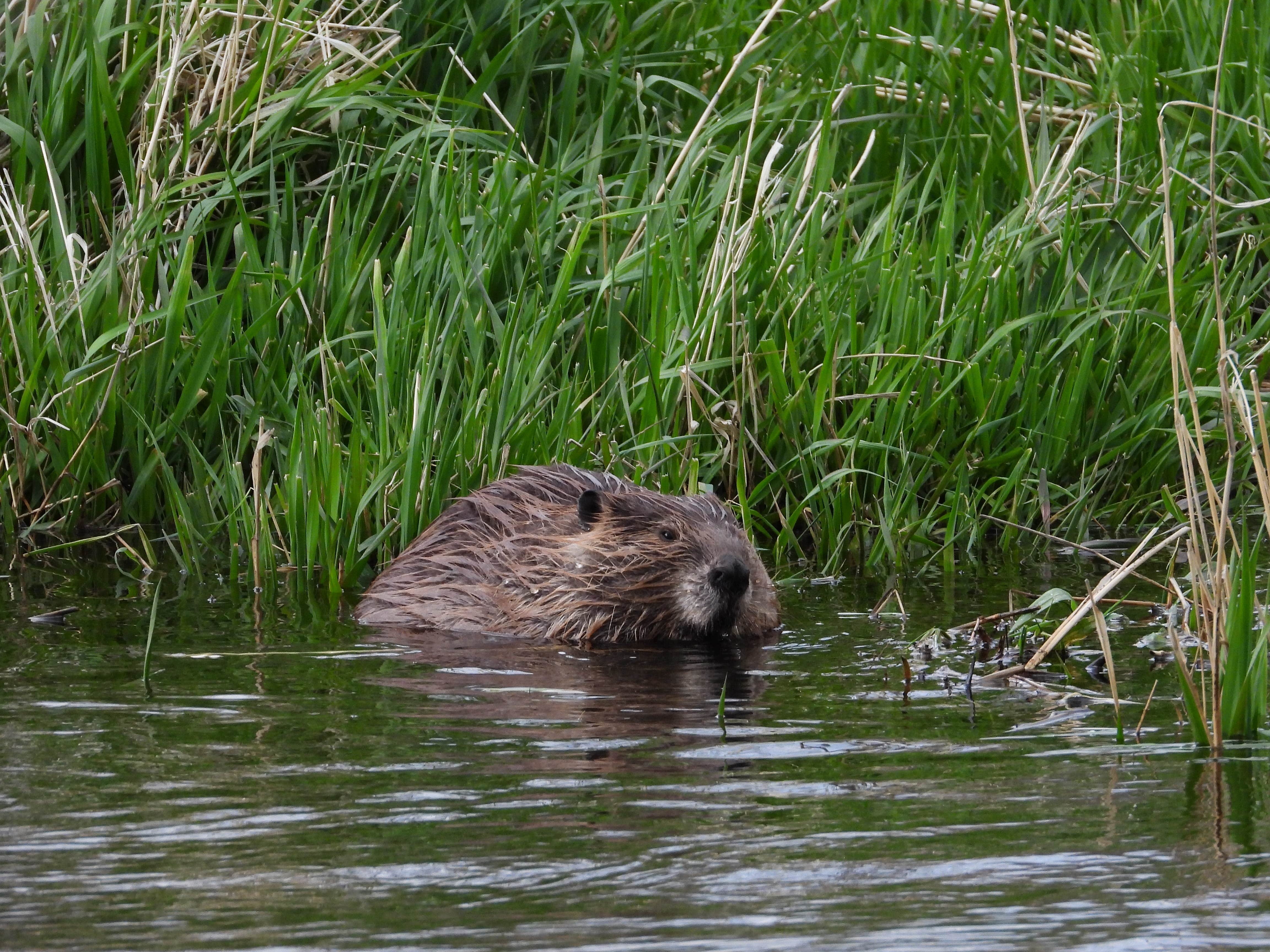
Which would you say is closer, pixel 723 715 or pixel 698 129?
pixel 723 715

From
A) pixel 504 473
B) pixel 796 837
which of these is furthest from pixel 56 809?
pixel 504 473

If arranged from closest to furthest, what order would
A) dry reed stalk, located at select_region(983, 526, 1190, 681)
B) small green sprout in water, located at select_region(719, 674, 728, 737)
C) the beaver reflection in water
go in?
1. small green sprout in water, located at select_region(719, 674, 728, 737)
2. dry reed stalk, located at select_region(983, 526, 1190, 681)
3. the beaver reflection in water

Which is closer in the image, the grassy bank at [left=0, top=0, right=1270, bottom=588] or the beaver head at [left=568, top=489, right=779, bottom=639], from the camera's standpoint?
the beaver head at [left=568, top=489, right=779, bottom=639]

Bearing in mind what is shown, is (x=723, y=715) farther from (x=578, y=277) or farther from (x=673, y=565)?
(x=578, y=277)

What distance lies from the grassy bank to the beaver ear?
55 centimetres

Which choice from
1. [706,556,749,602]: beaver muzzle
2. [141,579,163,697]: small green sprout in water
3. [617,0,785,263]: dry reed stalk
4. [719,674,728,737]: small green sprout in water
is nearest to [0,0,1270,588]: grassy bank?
[617,0,785,263]: dry reed stalk

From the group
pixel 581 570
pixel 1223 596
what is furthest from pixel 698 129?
pixel 1223 596

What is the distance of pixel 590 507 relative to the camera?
4.62 meters

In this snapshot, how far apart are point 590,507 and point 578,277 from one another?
1.48m

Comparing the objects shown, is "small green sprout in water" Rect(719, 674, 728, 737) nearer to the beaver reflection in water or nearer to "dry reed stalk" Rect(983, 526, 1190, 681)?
"dry reed stalk" Rect(983, 526, 1190, 681)

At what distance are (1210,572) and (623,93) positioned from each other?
4014 millimetres

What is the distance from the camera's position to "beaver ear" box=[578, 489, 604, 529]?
4.59 metres

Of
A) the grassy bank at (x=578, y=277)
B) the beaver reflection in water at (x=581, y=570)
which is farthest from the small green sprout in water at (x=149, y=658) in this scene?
the grassy bank at (x=578, y=277)

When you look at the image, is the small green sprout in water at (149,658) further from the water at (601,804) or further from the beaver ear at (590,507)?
the beaver ear at (590,507)
